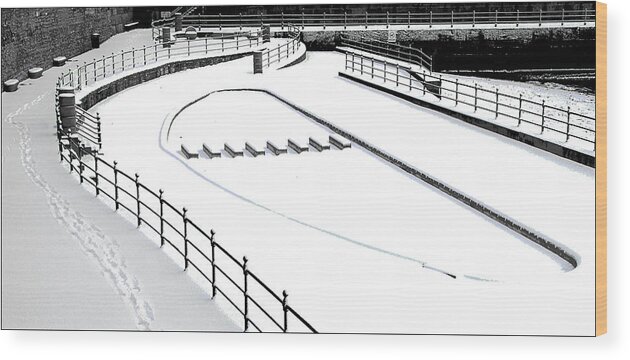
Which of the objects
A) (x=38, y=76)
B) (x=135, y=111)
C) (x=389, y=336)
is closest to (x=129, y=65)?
(x=135, y=111)

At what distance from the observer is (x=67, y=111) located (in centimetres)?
1516

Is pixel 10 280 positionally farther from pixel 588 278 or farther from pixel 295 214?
pixel 588 278

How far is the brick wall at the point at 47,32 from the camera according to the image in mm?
12527

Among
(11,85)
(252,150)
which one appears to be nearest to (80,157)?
(11,85)

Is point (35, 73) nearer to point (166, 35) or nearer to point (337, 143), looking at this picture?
point (337, 143)

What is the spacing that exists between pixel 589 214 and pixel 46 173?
19.5 ft

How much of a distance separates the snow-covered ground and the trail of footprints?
82mm

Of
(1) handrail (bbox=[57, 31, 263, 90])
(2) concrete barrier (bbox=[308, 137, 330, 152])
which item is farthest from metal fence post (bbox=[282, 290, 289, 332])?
(1) handrail (bbox=[57, 31, 263, 90])

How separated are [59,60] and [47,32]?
1392 millimetres

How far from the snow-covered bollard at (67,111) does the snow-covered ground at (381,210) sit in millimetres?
467

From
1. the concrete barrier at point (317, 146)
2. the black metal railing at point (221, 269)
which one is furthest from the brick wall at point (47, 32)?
the concrete barrier at point (317, 146)

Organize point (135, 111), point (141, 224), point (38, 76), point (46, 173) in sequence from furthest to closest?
point (135, 111), point (38, 76), point (46, 173), point (141, 224)

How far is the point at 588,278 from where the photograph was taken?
10.4 meters

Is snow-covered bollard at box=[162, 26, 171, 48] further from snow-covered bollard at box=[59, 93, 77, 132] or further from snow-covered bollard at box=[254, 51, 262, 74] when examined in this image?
snow-covered bollard at box=[59, 93, 77, 132]
